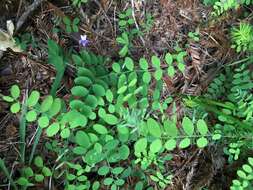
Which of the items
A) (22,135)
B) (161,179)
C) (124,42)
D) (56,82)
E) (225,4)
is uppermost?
(225,4)

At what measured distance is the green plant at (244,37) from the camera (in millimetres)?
1832

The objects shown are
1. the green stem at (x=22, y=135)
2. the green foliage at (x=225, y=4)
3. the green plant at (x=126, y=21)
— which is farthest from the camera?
the green plant at (x=126, y=21)

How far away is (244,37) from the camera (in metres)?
1.84

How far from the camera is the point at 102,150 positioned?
5.39ft

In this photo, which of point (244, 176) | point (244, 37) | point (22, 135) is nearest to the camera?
point (244, 176)

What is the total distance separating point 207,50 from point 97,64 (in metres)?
0.57

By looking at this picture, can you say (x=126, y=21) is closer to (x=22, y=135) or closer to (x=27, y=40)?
(x=27, y=40)

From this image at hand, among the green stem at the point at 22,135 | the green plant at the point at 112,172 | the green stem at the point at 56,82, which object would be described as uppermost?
the green stem at the point at 56,82

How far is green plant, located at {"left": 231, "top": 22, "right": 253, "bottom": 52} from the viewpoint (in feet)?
6.01

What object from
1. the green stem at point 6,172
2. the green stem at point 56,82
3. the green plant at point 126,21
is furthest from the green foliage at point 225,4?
the green stem at point 6,172

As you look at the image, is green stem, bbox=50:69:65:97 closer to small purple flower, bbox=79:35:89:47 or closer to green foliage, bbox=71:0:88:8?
small purple flower, bbox=79:35:89:47

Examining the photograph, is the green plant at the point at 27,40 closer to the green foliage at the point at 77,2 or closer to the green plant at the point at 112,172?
the green foliage at the point at 77,2

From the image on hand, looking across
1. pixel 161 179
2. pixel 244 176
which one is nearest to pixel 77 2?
pixel 161 179

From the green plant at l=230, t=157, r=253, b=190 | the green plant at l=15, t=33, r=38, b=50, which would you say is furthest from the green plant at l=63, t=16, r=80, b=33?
the green plant at l=230, t=157, r=253, b=190
